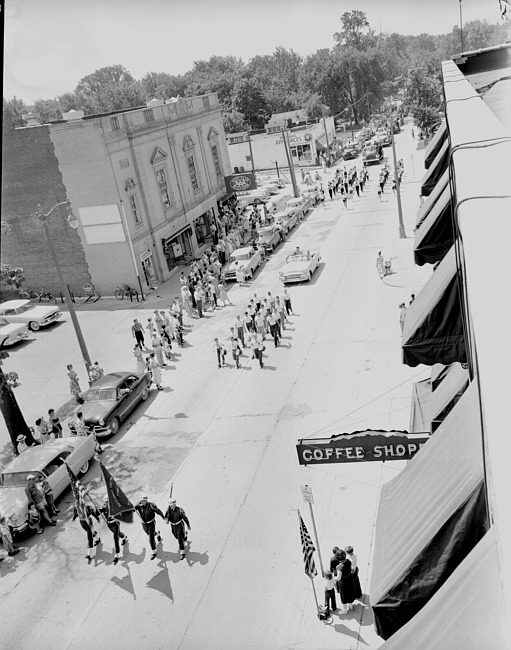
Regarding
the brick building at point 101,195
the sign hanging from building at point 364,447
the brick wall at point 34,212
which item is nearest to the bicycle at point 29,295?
the brick wall at point 34,212

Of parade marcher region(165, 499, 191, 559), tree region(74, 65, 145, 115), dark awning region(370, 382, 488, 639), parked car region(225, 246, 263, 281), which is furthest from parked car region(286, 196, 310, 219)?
tree region(74, 65, 145, 115)

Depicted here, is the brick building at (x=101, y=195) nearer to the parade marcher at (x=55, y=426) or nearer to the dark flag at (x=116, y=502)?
the parade marcher at (x=55, y=426)

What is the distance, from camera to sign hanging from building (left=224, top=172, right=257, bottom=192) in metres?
41.0

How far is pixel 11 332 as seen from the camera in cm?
2539

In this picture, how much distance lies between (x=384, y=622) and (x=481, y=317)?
8.40 feet

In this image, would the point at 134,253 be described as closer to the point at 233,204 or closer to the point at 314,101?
the point at 233,204

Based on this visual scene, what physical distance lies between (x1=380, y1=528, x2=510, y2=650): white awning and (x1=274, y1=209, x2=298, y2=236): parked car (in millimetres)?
33364

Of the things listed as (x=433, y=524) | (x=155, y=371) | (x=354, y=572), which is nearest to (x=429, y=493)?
(x=433, y=524)

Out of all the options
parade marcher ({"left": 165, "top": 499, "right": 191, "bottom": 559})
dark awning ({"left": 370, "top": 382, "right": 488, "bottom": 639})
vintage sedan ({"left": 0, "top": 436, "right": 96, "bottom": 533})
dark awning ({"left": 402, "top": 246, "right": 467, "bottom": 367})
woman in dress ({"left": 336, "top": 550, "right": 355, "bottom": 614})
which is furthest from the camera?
vintage sedan ({"left": 0, "top": 436, "right": 96, "bottom": 533})

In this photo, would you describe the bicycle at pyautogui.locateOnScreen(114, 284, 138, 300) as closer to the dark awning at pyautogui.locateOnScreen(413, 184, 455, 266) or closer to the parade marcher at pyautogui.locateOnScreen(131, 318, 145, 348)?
the parade marcher at pyautogui.locateOnScreen(131, 318, 145, 348)

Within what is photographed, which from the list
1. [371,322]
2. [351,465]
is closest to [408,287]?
[371,322]

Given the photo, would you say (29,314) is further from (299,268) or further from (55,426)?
(55,426)

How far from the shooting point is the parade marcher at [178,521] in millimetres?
10656

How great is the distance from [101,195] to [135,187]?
212 centimetres
